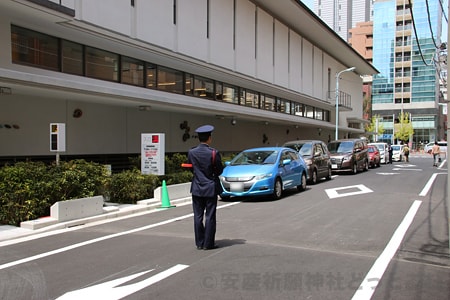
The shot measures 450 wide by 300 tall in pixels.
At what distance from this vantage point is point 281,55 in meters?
27.4

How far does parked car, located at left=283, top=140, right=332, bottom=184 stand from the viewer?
1655 centimetres

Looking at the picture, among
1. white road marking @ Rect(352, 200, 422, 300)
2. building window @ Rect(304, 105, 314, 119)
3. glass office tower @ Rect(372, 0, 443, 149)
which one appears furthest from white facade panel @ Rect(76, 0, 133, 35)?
glass office tower @ Rect(372, 0, 443, 149)

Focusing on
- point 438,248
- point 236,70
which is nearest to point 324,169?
point 236,70

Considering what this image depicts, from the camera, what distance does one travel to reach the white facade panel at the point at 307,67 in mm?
31328

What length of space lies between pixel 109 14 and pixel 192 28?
5085 millimetres

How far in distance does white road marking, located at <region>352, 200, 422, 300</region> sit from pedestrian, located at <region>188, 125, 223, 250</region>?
95.8 inches

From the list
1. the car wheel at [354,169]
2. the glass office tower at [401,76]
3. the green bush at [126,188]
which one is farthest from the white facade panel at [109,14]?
the glass office tower at [401,76]

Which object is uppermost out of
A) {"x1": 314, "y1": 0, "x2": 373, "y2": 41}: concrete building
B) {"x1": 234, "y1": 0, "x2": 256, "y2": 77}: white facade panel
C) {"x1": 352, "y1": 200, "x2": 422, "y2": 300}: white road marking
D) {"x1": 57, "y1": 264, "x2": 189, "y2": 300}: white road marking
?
→ {"x1": 314, "y1": 0, "x2": 373, "y2": 41}: concrete building

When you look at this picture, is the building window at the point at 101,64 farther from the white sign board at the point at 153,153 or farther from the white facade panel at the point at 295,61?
the white facade panel at the point at 295,61

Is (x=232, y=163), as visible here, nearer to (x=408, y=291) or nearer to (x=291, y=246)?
(x=291, y=246)

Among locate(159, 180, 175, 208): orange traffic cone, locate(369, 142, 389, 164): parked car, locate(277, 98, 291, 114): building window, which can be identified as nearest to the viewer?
locate(159, 180, 175, 208): orange traffic cone

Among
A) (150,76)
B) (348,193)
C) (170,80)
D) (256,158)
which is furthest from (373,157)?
(150,76)

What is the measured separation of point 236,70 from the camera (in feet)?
71.3

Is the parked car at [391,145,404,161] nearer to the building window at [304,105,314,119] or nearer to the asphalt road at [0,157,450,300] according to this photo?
the building window at [304,105,314,119]
